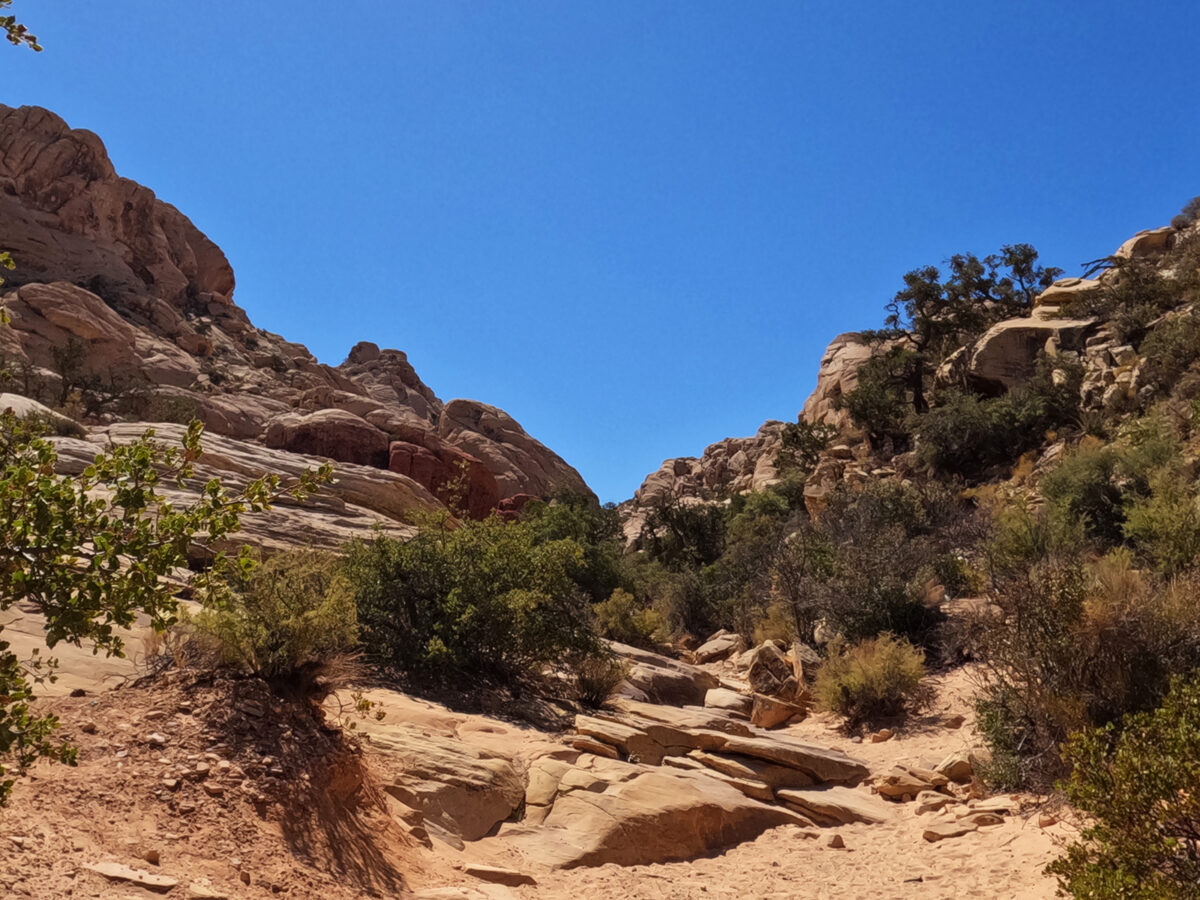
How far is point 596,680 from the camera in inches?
426

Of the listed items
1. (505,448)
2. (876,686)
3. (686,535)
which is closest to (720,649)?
(876,686)

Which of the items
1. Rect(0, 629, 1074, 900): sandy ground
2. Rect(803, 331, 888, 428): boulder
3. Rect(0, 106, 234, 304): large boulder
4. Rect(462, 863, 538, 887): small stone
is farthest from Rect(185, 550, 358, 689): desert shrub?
Rect(0, 106, 234, 304): large boulder

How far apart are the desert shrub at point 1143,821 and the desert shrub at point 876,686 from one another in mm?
7774

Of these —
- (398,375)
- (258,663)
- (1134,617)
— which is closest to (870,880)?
(1134,617)

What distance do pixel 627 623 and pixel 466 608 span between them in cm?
816

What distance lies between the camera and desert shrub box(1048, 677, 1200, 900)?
13.0ft

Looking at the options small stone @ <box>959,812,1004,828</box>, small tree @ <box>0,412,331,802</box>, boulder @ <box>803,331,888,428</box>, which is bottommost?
→ small stone @ <box>959,812,1004,828</box>

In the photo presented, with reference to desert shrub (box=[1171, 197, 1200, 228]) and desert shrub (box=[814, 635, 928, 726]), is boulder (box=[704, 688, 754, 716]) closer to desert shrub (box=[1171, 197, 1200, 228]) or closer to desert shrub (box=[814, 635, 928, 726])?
desert shrub (box=[814, 635, 928, 726])

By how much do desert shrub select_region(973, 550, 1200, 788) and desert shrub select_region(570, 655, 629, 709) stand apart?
4.55m

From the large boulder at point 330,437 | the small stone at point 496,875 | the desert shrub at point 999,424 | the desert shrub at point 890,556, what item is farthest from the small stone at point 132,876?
the large boulder at point 330,437

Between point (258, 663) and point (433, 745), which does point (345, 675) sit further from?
point (433, 745)

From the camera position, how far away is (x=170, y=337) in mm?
49344

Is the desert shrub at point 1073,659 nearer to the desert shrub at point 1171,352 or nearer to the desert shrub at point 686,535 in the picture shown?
the desert shrub at point 1171,352

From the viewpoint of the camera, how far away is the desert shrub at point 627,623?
17877 millimetres
